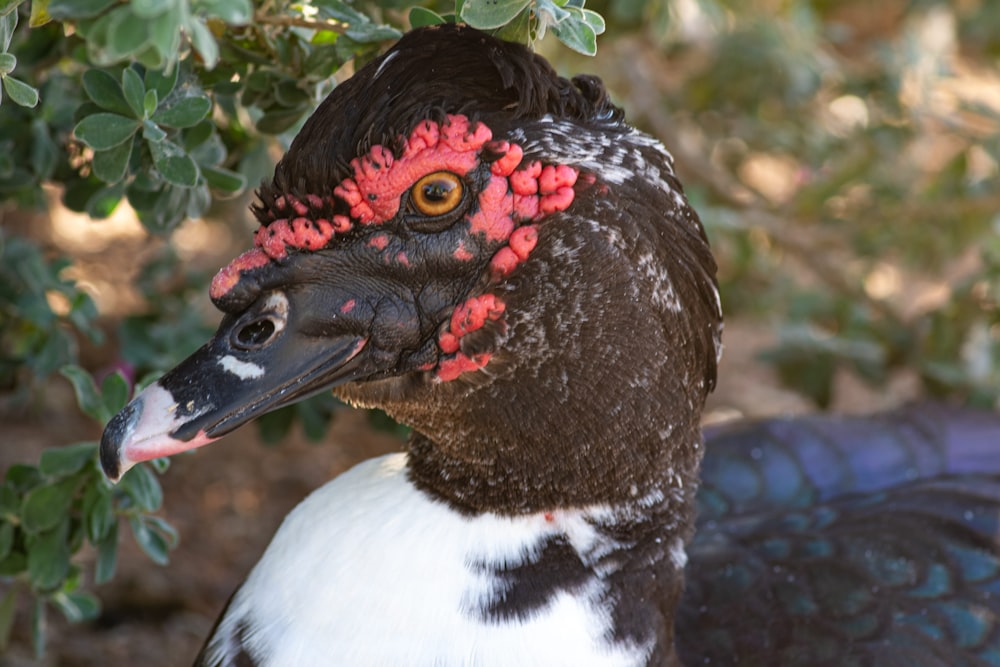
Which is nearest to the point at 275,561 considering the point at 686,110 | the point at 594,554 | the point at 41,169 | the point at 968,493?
the point at 594,554

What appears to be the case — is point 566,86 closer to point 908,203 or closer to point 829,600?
point 829,600

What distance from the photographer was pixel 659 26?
A: 3.51 metres

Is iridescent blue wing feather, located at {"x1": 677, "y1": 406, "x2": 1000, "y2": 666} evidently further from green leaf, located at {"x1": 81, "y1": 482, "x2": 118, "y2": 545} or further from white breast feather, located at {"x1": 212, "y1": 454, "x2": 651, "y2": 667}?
green leaf, located at {"x1": 81, "y1": 482, "x2": 118, "y2": 545}

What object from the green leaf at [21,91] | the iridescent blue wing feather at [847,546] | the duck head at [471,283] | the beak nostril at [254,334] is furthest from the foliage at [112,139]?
the iridescent blue wing feather at [847,546]

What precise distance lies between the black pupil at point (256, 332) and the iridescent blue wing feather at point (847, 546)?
1.13 metres

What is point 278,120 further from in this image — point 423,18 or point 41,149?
point 41,149

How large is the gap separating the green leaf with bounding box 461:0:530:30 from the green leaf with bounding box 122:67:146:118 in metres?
0.59

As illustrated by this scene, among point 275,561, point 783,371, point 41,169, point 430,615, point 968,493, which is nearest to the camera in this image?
point 430,615

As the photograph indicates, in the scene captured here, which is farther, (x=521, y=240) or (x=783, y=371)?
(x=783, y=371)

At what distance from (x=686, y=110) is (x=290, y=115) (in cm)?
318

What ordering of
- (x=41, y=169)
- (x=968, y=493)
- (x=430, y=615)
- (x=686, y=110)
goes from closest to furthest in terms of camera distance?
1. (x=430, y=615)
2. (x=41, y=169)
3. (x=968, y=493)
4. (x=686, y=110)

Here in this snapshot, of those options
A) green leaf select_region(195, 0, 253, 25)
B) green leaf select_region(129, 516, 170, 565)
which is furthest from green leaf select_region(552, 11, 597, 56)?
green leaf select_region(129, 516, 170, 565)

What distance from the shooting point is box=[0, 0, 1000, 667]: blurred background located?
7.36 ft

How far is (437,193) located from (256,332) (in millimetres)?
367
